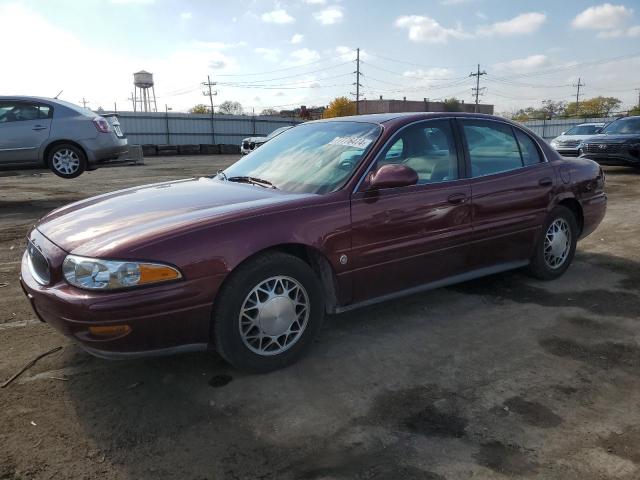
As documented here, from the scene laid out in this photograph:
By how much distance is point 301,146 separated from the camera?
3.88m

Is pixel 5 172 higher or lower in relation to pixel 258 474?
higher

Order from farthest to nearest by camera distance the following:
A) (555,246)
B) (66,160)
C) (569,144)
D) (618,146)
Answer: (569,144)
(618,146)
(66,160)
(555,246)

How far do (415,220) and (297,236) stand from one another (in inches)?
36.9

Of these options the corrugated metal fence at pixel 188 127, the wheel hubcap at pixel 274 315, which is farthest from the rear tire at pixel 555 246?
the corrugated metal fence at pixel 188 127

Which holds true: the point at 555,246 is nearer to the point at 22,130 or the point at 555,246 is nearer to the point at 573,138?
the point at 22,130

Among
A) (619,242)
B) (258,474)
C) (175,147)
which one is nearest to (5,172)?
(258,474)

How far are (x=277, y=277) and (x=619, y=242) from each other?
4.96 m

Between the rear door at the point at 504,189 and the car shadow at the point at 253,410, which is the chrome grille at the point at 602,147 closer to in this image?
the rear door at the point at 504,189

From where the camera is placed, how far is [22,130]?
8.89 metres

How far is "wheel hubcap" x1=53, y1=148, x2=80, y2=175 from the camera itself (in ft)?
30.1

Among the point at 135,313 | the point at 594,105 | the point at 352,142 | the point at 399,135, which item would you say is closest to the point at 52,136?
the point at 352,142

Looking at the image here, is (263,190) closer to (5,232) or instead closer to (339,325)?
(339,325)

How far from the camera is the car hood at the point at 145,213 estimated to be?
2.71 meters

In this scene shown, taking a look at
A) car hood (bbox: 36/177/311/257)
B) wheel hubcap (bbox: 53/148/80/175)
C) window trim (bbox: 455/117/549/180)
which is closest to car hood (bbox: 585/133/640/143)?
window trim (bbox: 455/117/549/180)
